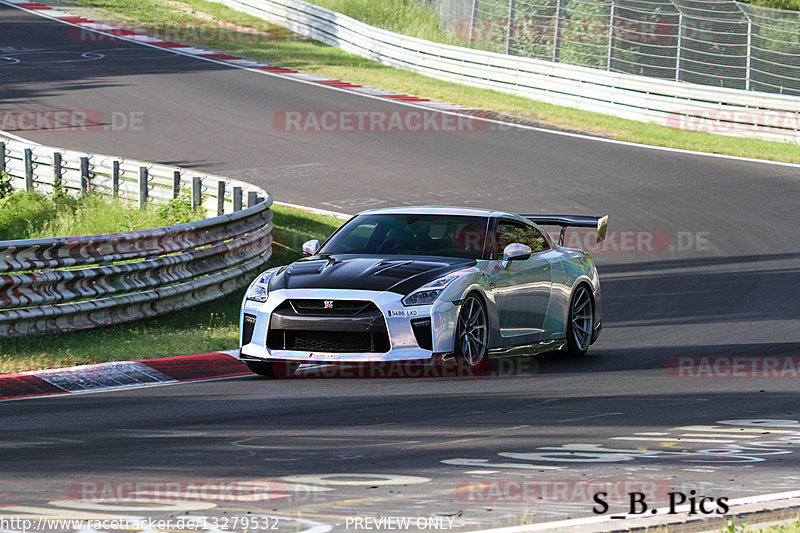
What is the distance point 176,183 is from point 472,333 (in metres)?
8.46

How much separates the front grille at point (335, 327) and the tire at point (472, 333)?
2.16 feet

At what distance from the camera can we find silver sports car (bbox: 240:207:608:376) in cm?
936

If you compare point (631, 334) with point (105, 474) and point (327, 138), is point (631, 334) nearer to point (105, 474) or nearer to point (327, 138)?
point (105, 474)

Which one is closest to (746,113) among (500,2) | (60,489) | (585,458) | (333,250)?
(500,2)

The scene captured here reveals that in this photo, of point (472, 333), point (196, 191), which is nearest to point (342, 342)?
point (472, 333)

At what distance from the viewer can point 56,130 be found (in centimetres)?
2655

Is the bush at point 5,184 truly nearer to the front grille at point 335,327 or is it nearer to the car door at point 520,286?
the car door at point 520,286

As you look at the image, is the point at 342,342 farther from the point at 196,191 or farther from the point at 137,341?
the point at 196,191

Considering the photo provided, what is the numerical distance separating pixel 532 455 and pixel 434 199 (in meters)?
14.6

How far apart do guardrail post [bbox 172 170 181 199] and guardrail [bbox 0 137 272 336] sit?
→ 1 centimetres

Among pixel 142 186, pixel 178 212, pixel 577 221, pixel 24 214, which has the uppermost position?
pixel 577 221

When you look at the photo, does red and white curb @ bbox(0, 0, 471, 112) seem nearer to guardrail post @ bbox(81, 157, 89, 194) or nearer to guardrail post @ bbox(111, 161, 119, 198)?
guardrail post @ bbox(81, 157, 89, 194)

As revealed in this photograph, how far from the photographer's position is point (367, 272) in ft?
32.1
